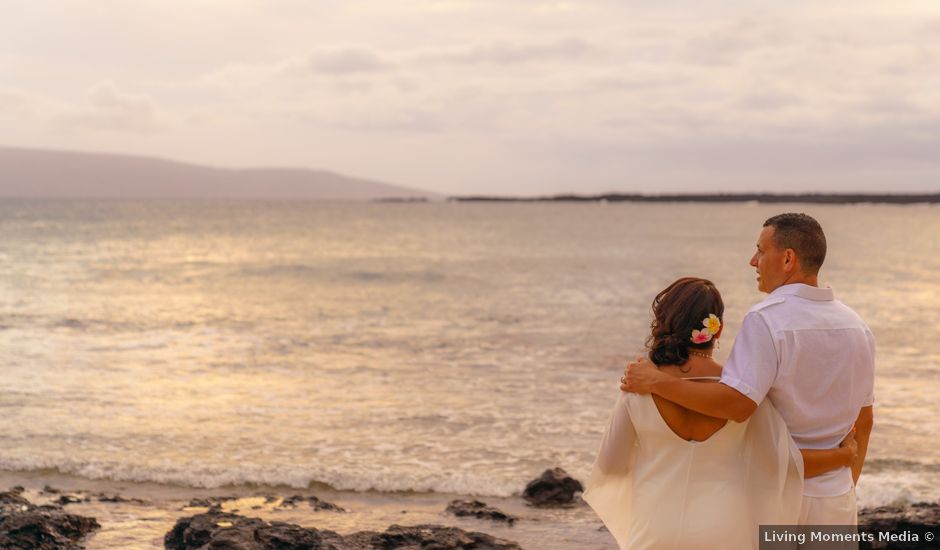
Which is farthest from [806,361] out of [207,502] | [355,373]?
[355,373]

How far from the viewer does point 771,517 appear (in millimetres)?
3289

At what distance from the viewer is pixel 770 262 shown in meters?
3.27

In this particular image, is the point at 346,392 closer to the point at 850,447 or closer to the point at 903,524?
the point at 903,524

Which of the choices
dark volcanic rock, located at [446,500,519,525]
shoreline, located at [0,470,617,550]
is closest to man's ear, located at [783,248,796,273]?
shoreline, located at [0,470,617,550]

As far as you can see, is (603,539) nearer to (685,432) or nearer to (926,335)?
(685,432)

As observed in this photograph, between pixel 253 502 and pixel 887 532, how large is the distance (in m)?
4.98

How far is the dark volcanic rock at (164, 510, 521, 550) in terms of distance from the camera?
580 centimetres

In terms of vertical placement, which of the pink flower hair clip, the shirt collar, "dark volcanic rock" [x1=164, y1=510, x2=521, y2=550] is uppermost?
the shirt collar

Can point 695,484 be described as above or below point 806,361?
below

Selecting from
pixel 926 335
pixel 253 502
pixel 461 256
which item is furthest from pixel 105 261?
pixel 253 502

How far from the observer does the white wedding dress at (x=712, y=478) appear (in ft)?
10.7

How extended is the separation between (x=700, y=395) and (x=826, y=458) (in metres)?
0.54

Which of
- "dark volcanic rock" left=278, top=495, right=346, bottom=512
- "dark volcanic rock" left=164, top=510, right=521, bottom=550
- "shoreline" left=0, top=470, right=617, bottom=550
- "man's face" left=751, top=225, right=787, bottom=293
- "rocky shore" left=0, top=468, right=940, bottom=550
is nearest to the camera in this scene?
"man's face" left=751, top=225, right=787, bottom=293

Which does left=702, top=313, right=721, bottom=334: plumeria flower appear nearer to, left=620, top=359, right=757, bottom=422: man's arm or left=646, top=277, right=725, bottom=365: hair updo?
left=646, top=277, right=725, bottom=365: hair updo
